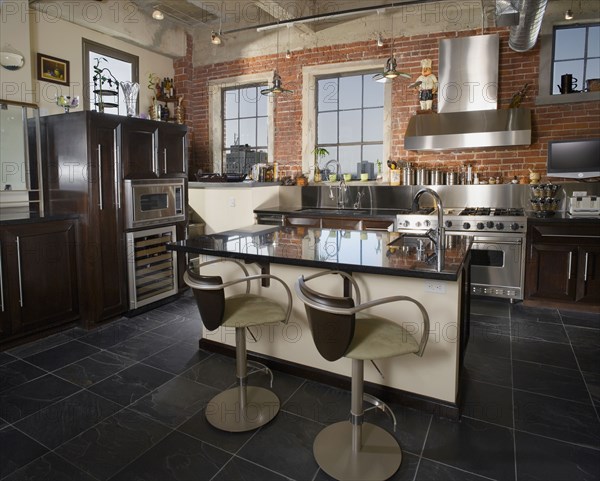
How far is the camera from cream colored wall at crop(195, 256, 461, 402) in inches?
94.5

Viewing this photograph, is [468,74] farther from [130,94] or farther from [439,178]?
[130,94]

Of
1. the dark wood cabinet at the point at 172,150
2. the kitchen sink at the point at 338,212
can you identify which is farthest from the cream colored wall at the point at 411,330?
the kitchen sink at the point at 338,212

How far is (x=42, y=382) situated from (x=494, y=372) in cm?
302

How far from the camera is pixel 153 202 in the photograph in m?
4.41

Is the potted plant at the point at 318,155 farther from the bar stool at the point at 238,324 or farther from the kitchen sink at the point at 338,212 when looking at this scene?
the bar stool at the point at 238,324

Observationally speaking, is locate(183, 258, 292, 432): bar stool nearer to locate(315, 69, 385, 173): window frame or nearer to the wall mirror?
the wall mirror

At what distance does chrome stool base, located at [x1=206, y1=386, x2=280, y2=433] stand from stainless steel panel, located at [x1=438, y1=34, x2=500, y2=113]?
3945 millimetres

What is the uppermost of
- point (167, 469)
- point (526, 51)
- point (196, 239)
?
point (526, 51)

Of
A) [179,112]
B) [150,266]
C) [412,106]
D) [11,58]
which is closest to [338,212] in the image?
[412,106]

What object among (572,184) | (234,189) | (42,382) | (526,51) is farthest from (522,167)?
(42,382)

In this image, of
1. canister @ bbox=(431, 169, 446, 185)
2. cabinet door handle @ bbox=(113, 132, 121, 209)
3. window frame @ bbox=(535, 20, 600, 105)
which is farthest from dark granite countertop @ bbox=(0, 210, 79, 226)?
window frame @ bbox=(535, 20, 600, 105)

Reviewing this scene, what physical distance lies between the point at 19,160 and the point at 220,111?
331 cm

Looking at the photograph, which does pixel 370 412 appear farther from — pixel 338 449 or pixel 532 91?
pixel 532 91

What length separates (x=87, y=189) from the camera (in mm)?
3818
